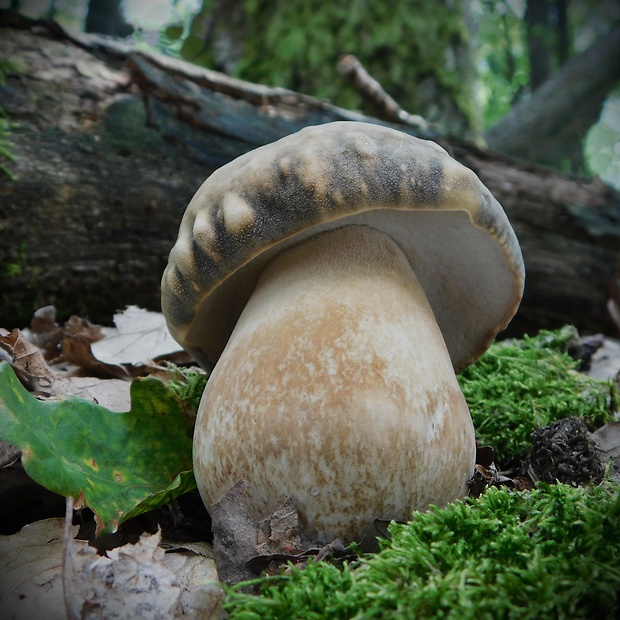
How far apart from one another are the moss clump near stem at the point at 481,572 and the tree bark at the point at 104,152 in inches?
84.4

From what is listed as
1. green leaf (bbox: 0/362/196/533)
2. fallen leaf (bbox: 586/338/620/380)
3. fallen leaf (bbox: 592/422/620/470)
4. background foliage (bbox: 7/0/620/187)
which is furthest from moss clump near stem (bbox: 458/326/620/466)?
background foliage (bbox: 7/0/620/187)

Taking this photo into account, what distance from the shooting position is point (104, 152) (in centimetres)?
298

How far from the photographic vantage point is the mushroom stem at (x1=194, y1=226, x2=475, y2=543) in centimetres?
143

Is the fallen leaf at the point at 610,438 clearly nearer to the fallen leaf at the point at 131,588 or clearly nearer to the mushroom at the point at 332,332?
the mushroom at the point at 332,332

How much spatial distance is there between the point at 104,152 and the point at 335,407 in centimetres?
219

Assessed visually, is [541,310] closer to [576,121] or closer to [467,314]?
[467,314]

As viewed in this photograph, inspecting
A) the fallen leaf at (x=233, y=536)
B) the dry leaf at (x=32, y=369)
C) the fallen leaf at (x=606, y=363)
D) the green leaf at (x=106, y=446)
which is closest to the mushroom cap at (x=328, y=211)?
the green leaf at (x=106, y=446)

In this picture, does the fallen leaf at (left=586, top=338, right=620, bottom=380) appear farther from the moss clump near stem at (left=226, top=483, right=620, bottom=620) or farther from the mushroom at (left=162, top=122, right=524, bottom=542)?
the moss clump near stem at (left=226, top=483, right=620, bottom=620)

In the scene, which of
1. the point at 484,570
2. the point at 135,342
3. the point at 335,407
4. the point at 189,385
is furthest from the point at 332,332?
the point at 135,342

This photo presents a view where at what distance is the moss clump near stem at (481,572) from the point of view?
1.02 meters

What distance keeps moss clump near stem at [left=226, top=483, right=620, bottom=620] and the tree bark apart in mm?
2144

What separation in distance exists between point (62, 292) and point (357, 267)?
187 centimetres

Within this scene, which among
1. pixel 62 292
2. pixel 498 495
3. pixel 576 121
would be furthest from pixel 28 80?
pixel 576 121

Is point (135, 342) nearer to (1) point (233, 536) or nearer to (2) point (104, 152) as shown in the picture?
(2) point (104, 152)
